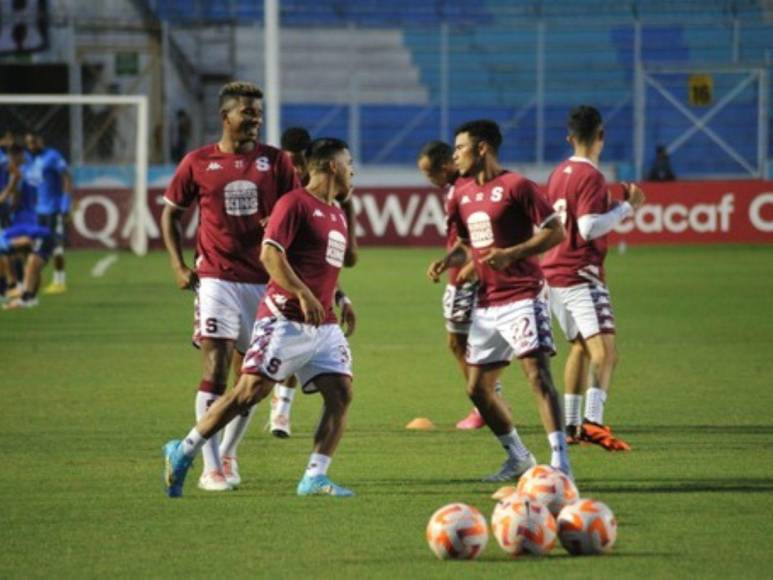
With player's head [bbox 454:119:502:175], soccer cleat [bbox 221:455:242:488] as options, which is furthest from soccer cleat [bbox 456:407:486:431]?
player's head [bbox 454:119:502:175]

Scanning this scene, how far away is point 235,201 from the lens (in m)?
10.5

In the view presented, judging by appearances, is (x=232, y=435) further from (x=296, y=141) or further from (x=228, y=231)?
(x=296, y=141)

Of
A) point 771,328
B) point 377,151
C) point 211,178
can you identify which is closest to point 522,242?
point 211,178

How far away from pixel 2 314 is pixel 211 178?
1397 centimetres

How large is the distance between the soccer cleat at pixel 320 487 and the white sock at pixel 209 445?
652 mm

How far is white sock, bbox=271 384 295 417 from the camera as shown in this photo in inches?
507

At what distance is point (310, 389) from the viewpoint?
1010cm

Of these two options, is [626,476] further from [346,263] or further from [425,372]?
[425,372]

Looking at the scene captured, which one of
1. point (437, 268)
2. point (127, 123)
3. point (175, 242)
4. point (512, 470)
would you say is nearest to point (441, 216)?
point (127, 123)

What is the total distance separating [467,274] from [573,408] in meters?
1.34

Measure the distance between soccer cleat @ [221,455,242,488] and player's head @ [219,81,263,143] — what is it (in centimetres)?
189

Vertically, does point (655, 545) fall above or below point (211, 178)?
below

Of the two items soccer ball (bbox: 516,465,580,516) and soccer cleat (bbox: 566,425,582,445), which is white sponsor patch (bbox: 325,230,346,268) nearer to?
soccer ball (bbox: 516,465,580,516)

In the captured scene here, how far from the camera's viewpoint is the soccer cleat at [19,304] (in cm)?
2459
